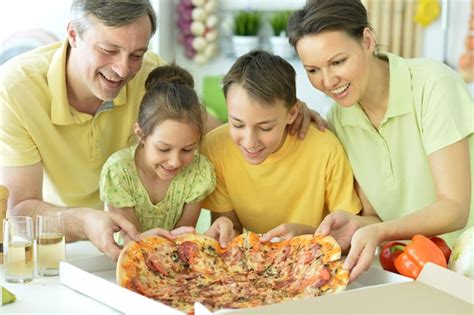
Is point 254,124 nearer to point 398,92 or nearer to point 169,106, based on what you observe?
point 169,106

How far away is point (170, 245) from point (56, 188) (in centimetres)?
71

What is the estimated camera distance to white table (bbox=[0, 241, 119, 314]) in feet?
4.92

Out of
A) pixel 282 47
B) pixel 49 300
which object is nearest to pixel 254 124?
pixel 49 300

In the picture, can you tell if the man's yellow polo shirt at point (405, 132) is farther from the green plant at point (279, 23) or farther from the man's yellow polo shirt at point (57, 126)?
the green plant at point (279, 23)

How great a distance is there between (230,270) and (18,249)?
446 mm

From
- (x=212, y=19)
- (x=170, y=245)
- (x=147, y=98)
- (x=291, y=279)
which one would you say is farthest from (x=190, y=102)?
(x=212, y=19)

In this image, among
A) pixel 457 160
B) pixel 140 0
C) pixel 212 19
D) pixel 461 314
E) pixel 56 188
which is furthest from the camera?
Result: pixel 212 19

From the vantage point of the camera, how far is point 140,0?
2121mm

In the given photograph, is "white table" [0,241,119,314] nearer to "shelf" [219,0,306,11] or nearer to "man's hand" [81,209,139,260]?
"man's hand" [81,209,139,260]

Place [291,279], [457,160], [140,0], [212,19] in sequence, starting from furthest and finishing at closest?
[212,19]
[140,0]
[457,160]
[291,279]

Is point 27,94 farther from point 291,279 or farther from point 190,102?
point 291,279

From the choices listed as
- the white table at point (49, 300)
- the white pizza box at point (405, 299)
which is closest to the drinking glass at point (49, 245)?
the white table at point (49, 300)

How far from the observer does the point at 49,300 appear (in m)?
1.56

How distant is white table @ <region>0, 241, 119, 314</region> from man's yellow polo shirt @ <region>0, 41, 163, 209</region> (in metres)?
0.53
